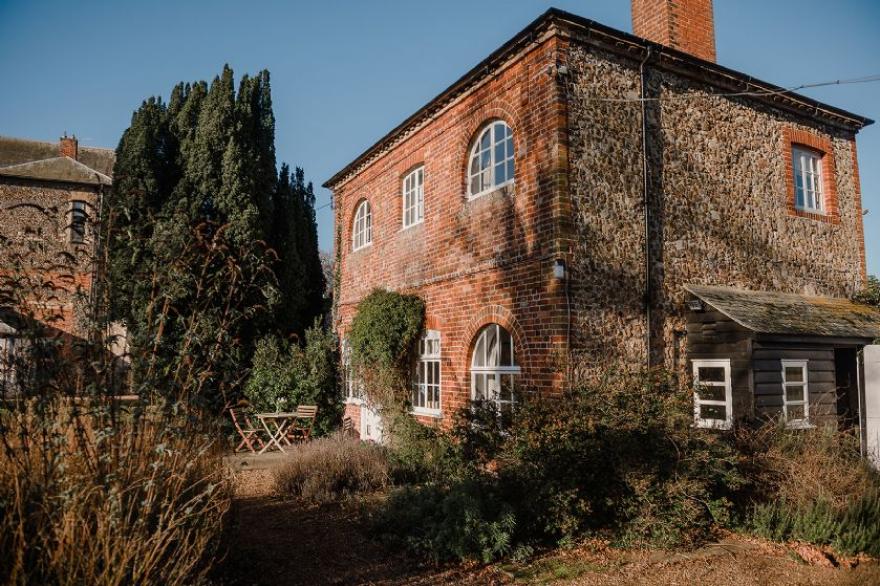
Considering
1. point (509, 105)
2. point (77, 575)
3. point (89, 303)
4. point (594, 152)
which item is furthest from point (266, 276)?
point (77, 575)

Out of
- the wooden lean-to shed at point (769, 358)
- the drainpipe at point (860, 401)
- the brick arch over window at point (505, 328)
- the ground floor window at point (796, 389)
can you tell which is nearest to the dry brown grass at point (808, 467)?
the wooden lean-to shed at point (769, 358)

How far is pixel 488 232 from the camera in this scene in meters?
9.35

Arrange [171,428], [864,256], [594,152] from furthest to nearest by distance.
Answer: [864,256]
[594,152]
[171,428]

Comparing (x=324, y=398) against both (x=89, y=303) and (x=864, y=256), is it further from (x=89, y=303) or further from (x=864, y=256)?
(x=864, y=256)

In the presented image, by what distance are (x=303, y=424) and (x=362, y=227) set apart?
4977mm

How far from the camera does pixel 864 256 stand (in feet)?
37.4

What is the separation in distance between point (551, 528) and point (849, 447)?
4.07m

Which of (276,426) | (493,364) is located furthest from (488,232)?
(276,426)

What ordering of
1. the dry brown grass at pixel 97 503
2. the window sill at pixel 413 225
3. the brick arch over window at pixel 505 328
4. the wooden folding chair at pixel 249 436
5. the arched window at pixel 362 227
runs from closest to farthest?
1. the dry brown grass at pixel 97 503
2. the brick arch over window at pixel 505 328
3. the window sill at pixel 413 225
4. the wooden folding chair at pixel 249 436
5. the arched window at pixel 362 227

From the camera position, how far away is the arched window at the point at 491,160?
930 centimetres

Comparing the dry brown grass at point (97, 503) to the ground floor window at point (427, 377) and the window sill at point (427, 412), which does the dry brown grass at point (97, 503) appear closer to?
the window sill at point (427, 412)

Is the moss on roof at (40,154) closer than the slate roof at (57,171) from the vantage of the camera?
No

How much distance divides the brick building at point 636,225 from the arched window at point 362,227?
2.84 m

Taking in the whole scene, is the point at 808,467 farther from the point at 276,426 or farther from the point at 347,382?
the point at 347,382
